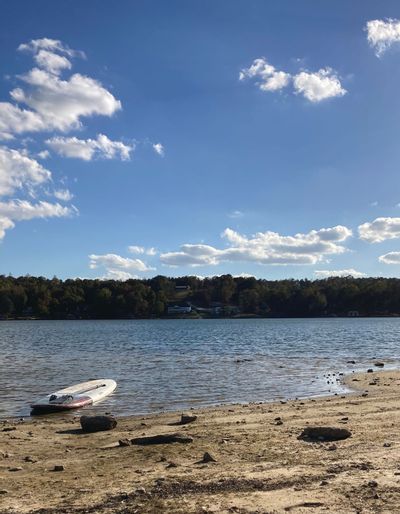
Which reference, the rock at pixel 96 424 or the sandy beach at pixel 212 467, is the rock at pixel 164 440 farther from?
the rock at pixel 96 424

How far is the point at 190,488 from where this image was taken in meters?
9.48

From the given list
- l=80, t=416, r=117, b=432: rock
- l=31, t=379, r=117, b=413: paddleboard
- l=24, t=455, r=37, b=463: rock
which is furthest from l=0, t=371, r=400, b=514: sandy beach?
l=31, t=379, r=117, b=413: paddleboard

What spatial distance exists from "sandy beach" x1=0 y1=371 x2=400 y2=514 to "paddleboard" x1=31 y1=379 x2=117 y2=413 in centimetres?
367

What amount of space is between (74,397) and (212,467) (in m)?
Result: 14.4

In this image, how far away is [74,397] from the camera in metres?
24.2

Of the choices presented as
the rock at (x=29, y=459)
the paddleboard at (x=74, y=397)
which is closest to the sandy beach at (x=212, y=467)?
the rock at (x=29, y=459)

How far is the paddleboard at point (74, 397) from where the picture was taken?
22.6 metres

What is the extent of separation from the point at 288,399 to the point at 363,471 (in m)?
14.5

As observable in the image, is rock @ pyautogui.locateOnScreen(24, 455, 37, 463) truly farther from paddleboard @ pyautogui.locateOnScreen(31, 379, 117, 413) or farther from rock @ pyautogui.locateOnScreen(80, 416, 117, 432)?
paddleboard @ pyautogui.locateOnScreen(31, 379, 117, 413)

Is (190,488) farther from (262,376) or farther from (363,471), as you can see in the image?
(262,376)

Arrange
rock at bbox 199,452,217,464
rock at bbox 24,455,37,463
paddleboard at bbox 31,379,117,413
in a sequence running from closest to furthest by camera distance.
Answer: rock at bbox 199,452,217,464, rock at bbox 24,455,37,463, paddleboard at bbox 31,379,117,413

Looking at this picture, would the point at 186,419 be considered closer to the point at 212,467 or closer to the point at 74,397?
the point at 212,467

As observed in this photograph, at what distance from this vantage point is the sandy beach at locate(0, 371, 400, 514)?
867 cm

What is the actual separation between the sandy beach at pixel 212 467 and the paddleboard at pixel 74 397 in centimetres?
367
